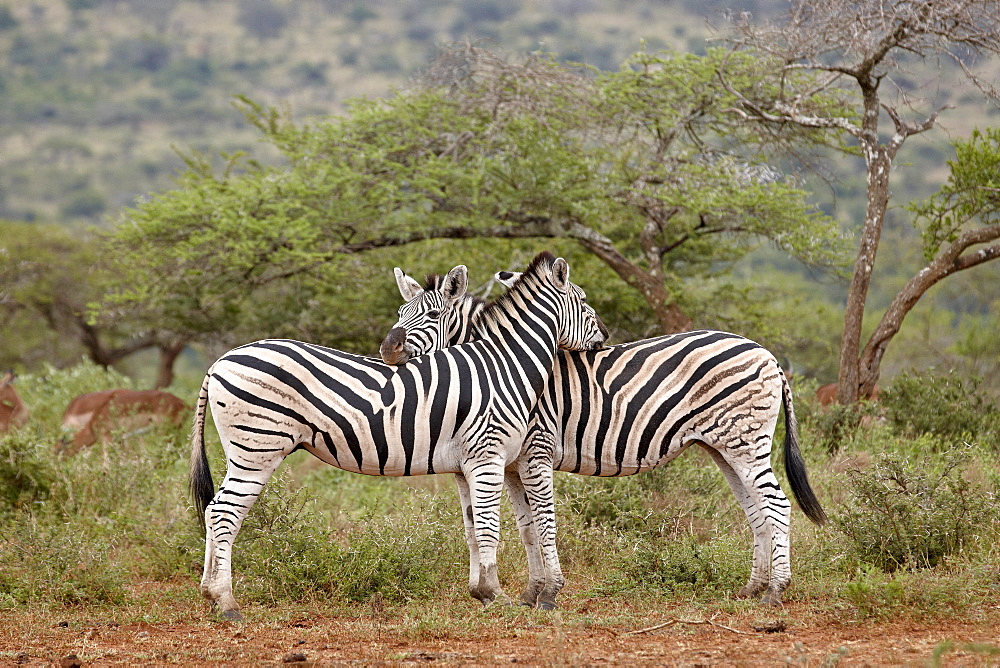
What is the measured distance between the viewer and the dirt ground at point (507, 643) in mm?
4914

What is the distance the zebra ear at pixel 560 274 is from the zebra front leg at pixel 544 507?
40.2 inches

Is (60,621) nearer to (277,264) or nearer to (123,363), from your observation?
(277,264)

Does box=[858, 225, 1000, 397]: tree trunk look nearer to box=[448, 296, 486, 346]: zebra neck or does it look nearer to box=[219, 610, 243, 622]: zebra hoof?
box=[448, 296, 486, 346]: zebra neck

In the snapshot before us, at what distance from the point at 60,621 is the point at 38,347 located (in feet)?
76.6

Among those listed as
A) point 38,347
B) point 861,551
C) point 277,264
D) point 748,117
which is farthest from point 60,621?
point 38,347

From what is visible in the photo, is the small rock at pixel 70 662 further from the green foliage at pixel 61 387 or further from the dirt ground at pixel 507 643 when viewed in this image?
the green foliage at pixel 61 387

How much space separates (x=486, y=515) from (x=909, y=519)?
121 inches

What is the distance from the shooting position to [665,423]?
6.43m

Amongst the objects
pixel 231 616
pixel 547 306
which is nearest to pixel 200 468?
pixel 231 616

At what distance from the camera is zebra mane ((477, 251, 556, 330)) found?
21.4 feet

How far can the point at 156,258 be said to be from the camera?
1466cm

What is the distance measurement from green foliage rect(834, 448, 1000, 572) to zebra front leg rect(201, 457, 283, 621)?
4114 millimetres

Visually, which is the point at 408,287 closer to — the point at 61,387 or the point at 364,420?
the point at 364,420

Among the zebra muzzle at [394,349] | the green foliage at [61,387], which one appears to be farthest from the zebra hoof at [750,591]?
the green foliage at [61,387]
